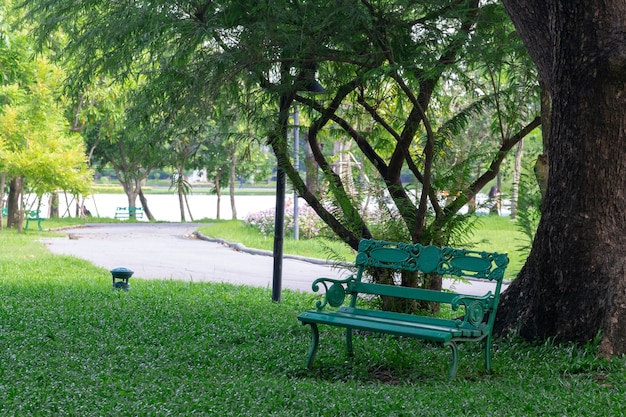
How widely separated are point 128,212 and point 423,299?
4207 cm

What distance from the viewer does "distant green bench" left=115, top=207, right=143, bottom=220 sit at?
4647 cm

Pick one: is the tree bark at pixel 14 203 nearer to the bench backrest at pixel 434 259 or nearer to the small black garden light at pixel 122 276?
the small black garden light at pixel 122 276

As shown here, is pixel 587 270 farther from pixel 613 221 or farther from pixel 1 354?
pixel 1 354

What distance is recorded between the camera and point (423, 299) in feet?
24.0

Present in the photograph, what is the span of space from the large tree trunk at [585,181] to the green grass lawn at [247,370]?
13.8 inches

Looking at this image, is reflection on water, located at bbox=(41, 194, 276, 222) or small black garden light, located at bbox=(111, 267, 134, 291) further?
reflection on water, located at bbox=(41, 194, 276, 222)

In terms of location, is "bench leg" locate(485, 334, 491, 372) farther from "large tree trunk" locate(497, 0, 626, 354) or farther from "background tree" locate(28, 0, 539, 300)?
"background tree" locate(28, 0, 539, 300)

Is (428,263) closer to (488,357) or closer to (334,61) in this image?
(488,357)

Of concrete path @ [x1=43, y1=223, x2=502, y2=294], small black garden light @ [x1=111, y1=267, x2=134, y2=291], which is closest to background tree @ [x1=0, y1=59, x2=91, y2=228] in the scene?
concrete path @ [x1=43, y1=223, x2=502, y2=294]

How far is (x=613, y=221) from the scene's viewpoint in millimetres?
7262

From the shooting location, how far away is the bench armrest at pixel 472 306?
6.72 meters

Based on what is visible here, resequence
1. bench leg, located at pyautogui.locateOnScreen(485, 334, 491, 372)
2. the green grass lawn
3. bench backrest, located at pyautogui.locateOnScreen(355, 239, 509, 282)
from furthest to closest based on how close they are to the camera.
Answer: bench backrest, located at pyautogui.locateOnScreen(355, 239, 509, 282)
bench leg, located at pyautogui.locateOnScreen(485, 334, 491, 372)
the green grass lawn

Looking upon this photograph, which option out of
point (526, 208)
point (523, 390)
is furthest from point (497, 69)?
point (523, 390)

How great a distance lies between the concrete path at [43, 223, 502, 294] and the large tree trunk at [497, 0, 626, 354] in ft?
16.9
